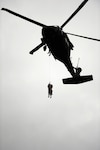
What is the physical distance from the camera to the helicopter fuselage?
17627mm

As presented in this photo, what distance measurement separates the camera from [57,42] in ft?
59.3

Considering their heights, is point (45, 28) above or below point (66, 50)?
above

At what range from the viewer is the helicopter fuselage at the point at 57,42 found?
17627mm

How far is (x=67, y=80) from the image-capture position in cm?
2159

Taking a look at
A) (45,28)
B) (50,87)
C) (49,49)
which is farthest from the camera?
(50,87)

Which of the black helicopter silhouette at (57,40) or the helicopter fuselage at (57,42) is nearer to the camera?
Result: the black helicopter silhouette at (57,40)

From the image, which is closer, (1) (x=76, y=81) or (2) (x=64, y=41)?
(2) (x=64, y=41)

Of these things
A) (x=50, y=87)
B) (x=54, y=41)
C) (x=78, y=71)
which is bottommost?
(x=50, y=87)

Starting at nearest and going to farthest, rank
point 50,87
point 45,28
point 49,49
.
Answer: point 45,28, point 49,49, point 50,87

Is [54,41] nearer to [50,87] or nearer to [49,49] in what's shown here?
[49,49]

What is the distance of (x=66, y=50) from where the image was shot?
18859 mm

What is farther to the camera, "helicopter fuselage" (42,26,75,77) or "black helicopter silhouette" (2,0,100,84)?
"helicopter fuselage" (42,26,75,77)

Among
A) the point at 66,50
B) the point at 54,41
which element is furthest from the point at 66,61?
the point at 54,41

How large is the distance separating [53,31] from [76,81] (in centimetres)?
575
